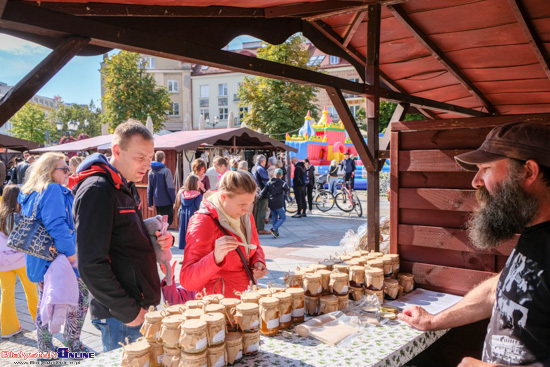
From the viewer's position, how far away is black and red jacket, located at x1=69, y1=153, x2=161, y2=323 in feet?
6.61

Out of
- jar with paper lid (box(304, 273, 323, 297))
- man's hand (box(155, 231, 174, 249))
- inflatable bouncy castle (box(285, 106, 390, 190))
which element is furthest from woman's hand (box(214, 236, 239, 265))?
inflatable bouncy castle (box(285, 106, 390, 190))

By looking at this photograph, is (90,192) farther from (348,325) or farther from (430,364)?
(430,364)

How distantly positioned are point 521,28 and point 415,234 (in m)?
2.00

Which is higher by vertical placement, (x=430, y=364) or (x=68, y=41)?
(x=68, y=41)

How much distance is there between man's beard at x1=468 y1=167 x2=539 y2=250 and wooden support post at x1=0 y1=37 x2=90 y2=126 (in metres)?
1.93

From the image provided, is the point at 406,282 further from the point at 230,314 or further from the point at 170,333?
the point at 170,333

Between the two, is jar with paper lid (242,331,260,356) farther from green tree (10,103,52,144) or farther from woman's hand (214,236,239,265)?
green tree (10,103,52,144)

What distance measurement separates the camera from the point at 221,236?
2.59 m

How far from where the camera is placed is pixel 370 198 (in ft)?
12.3

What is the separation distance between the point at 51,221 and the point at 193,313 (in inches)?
90.5

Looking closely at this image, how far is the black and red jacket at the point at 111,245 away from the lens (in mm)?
2016

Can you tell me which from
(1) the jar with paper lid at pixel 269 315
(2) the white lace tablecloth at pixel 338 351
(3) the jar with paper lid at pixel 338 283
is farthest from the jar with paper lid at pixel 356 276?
(1) the jar with paper lid at pixel 269 315

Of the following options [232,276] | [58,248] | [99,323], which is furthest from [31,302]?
[232,276]

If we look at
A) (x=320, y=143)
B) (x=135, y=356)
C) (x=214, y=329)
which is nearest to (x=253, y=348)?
(x=214, y=329)
